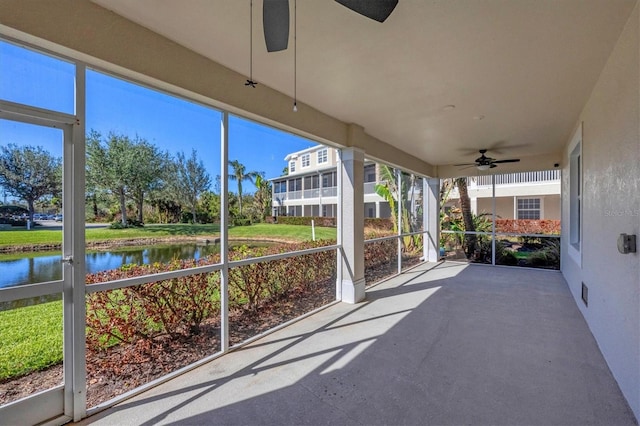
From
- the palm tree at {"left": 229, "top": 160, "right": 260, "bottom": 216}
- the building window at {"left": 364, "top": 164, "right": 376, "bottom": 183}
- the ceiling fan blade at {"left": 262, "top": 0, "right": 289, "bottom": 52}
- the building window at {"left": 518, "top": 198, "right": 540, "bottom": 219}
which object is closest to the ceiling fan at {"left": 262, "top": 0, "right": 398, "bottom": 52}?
the ceiling fan blade at {"left": 262, "top": 0, "right": 289, "bottom": 52}

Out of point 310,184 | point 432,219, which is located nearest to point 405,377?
point 310,184

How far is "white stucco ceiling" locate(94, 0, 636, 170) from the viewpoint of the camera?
6.84 feet

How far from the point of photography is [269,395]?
239cm

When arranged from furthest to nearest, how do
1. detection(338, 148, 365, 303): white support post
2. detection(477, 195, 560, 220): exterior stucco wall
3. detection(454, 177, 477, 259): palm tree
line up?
detection(477, 195, 560, 220): exterior stucco wall → detection(454, 177, 477, 259): palm tree → detection(338, 148, 365, 303): white support post

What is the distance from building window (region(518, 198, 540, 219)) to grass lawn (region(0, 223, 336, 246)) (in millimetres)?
10117

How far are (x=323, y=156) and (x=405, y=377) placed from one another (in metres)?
3.62

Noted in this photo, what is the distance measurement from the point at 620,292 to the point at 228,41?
383 centimetres

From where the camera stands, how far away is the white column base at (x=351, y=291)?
15.7ft

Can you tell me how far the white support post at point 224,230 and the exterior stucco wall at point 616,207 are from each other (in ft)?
11.0

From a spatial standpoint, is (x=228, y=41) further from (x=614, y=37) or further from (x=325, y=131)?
(x=614, y=37)

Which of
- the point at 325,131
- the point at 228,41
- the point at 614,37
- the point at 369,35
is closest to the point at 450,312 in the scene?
the point at 325,131

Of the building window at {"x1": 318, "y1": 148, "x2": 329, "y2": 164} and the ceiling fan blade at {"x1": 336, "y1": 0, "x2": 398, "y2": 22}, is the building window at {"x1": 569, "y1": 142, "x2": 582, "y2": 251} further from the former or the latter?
the ceiling fan blade at {"x1": 336, "y1": 0, "x2": 398, "y2": 22}

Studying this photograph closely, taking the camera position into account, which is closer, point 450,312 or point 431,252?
point 450,312

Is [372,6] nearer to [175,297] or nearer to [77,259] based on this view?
[77,259]
